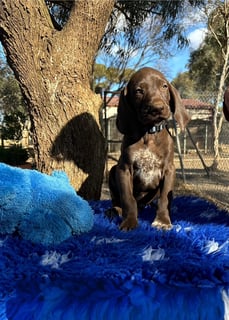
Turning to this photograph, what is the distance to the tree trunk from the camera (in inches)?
133

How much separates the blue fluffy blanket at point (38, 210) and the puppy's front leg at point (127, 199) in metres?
0.26

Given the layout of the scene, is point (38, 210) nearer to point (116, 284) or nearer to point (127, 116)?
point (116, 284)

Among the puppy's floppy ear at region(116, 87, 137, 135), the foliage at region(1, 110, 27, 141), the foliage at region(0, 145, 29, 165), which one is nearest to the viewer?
the puppy's floppy ear at region(116, 87, 137, 135)

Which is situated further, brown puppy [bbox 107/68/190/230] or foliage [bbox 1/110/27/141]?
foliage [bbox 1/110/27/141]

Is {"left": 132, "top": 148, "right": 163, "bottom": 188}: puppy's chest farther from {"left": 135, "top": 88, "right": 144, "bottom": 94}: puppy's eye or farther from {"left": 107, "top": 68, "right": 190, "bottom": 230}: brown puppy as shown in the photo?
{"left": 135, "top": 88, "right": 144, "bottom": 94}: puppy's eye

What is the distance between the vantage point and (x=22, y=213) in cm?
226

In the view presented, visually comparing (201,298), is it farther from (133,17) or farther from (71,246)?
(133,17)

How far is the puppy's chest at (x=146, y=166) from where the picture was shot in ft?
9.00

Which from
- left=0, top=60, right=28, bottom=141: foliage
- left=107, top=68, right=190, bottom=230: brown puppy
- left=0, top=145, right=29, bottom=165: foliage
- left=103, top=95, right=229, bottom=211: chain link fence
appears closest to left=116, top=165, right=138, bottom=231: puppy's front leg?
left=107, top=68, right=190, bottom=230: brown puppy

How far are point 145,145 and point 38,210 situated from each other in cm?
92

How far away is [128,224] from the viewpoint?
8.32 feet

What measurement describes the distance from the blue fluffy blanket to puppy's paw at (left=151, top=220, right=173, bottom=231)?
43cm

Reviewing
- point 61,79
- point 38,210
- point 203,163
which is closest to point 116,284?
point 38,210

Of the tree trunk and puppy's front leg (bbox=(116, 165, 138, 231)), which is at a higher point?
the tree trunk
